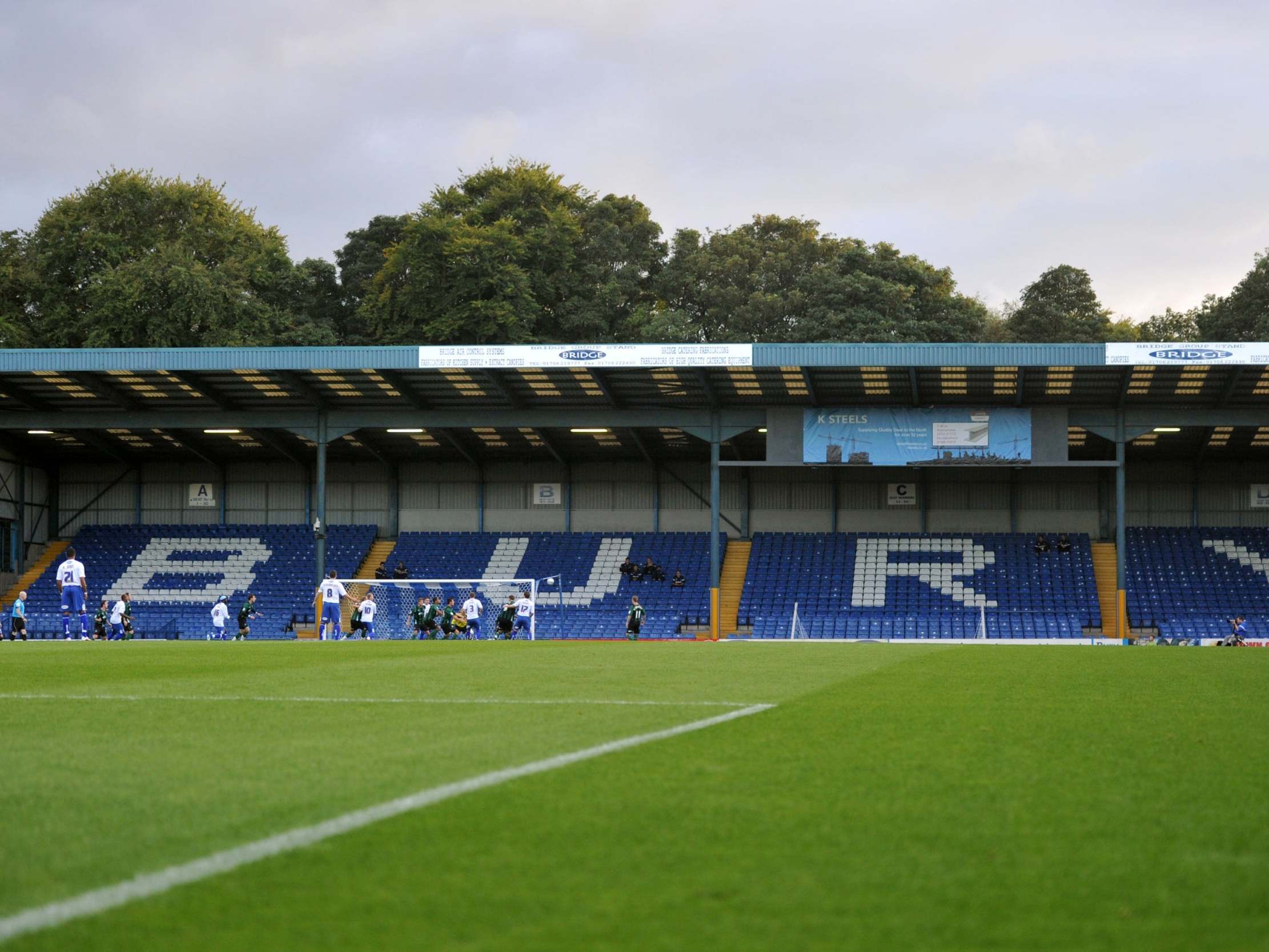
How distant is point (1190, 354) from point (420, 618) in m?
23.0

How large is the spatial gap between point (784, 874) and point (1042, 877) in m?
0.76

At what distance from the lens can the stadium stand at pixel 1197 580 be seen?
42.2 m

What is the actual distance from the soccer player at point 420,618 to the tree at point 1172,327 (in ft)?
143

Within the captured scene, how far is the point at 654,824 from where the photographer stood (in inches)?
190

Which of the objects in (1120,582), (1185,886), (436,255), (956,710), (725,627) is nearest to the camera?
(1185,886)

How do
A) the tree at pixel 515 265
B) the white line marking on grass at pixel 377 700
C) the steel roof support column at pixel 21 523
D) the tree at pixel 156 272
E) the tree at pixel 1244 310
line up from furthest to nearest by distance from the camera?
the tree at pixel 1244 310, the tree at pixel 515 265, the tree at pixel 156 272, the steel roof support column at pixel 21 523, the white line marking on grass at pixel 377 700

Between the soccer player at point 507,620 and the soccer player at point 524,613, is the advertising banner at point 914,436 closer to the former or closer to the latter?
the soccer player at point 524,613

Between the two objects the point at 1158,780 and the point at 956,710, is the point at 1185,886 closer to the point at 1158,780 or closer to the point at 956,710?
the point at 1158,780

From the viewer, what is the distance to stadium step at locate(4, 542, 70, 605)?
49.8 metres

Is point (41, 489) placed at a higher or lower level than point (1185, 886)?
higher

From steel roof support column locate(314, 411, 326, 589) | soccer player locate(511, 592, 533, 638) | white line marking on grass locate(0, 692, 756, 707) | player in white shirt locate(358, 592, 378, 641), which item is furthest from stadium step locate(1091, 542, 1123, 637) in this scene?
white line marking on grass locate(0, 692, 756, 707)

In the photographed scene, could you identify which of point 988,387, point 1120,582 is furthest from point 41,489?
point 1120,582

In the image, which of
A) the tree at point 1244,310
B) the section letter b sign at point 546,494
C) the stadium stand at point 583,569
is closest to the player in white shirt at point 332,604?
the stadium stand at point 583,569

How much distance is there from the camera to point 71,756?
266 inches
